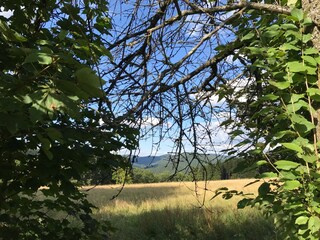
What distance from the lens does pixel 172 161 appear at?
2.95 meters

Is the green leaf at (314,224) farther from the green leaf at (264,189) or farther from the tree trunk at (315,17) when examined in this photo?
the tree trunk at (315,17)

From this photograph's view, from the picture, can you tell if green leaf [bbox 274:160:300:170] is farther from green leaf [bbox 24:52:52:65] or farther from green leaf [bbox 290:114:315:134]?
green leaf [bbox 24:52:52:65]

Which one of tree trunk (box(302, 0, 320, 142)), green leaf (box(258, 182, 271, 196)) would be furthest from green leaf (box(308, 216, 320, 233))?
tree trunk (box(302, 0, 320, 142))

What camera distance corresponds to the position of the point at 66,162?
8.57 feet

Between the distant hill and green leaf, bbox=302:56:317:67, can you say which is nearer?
green leaf, bbox=302:56:317:67

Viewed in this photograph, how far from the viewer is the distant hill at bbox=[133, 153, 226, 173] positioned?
2812 mm

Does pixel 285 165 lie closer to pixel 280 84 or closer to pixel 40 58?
pixel 280 84

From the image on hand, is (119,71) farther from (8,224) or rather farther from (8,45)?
(8,224)

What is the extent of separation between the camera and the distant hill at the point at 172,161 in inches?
111

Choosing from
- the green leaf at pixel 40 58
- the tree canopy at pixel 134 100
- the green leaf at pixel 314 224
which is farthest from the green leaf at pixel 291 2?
the green leaf at pixel 40 58

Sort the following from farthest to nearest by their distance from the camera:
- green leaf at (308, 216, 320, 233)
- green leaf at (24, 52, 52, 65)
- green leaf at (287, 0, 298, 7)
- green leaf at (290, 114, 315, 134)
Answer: green leaf at (287, 0, 298, 7), green leaf at (290, 114, 315, 134), green leaf at (308, 216, 320, 233), green leaf at (24, 52, 52, 65)

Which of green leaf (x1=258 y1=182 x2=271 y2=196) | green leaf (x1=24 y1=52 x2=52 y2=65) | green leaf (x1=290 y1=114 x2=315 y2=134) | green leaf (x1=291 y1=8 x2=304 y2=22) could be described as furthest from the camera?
green leaf (x1=258 y1=182 x2=271 y2=196)

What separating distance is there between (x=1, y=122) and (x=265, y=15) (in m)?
1.59

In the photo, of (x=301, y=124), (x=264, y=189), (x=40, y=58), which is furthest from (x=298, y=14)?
(x=40, y=58)
